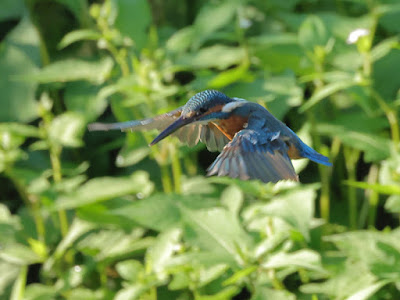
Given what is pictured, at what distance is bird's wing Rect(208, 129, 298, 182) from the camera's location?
59cm

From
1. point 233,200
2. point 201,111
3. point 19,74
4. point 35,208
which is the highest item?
point 201,111

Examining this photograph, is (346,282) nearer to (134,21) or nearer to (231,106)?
(231,106)

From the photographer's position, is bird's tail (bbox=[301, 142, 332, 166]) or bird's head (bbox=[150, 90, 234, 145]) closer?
bird's head (bbox=[150, 90, 234, 145])

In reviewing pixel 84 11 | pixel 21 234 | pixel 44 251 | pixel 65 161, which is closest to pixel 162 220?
pixel 44 251

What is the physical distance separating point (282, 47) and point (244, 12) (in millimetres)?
392

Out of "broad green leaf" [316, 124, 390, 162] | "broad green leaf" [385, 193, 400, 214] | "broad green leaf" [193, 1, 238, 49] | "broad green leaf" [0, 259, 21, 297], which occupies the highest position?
"broad green leaf" [193, 1, 238, 49]

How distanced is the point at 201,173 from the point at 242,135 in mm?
1434

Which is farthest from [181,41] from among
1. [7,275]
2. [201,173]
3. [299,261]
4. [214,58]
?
[7,275]

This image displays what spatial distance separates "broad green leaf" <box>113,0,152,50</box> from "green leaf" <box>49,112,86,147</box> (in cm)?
30

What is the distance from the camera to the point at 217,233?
53.4 inches

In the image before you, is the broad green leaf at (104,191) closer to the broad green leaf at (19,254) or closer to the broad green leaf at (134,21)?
the broad green leaf at (19,254)

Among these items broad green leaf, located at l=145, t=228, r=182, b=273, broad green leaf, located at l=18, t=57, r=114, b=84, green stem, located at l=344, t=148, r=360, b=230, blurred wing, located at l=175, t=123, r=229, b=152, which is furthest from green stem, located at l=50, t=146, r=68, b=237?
blurred wing, located at l=175, t=123, r=229, b=152

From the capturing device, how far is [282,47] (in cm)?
205

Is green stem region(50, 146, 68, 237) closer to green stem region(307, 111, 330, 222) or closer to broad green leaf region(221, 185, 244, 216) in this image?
broad green leaf region(221, 185, 244, 216)
